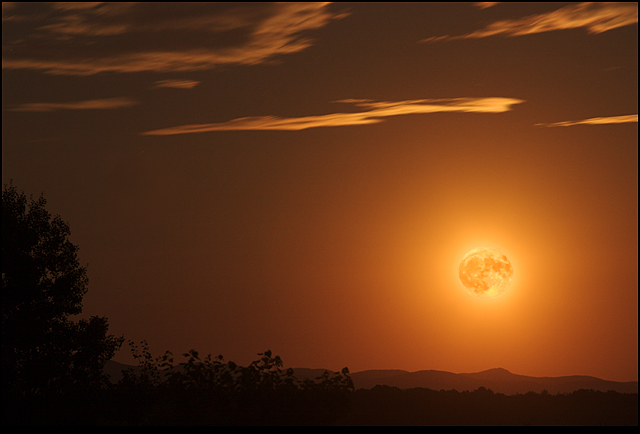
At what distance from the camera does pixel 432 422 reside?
47.2 m

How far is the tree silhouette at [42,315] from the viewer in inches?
1332

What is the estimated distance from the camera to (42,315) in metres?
35.7

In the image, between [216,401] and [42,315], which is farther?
[42,315]

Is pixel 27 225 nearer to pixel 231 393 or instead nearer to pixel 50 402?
pixel 50 402

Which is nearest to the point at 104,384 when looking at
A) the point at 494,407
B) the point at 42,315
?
the point at 42,315

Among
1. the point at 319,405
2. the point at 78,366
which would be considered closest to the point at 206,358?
the point at 319,405

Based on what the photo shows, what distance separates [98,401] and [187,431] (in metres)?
11.7

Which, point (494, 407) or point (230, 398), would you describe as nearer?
point (230, 398)

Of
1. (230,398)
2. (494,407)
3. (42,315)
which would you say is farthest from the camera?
(494,407)

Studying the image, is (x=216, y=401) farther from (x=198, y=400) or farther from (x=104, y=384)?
(x=104, y=384)

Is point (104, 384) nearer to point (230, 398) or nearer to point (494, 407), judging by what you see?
point (230, 398)

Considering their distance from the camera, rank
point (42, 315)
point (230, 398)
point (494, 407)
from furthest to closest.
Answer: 1. point (494, 407)
2. point (42, 315)
3. point (230, 398)

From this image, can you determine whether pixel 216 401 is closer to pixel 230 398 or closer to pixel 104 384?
pixel 230 398

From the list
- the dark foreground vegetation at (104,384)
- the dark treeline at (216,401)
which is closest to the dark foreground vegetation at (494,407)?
the dark foreground vegetation at (104,384)
